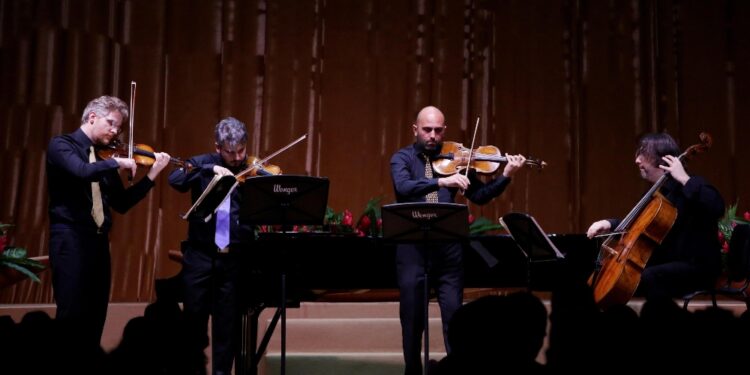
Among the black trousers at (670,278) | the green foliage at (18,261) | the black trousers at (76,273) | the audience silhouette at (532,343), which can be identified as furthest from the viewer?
the green foliage at (18,261)

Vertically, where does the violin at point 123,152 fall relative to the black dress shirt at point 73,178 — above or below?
above

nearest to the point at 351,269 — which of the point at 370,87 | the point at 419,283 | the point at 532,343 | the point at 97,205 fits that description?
the point at 419,283

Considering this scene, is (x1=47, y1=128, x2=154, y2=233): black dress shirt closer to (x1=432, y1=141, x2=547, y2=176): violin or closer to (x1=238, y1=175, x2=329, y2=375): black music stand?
(x1=238, y1=175, x2=329, y2=375): black music stand

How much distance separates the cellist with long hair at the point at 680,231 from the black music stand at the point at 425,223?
0.83m

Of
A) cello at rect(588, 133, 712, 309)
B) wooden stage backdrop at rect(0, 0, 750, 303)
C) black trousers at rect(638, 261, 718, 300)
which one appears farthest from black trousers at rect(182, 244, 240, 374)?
wooden stage backdrop at rect(0, 0, 750, 303)

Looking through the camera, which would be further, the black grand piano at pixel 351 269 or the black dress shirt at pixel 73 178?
the black grand piano at pixel 351 269

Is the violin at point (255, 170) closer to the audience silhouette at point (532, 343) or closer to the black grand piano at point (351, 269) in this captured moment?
the black grand piano at point (351, 269)

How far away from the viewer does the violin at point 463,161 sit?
476 cm

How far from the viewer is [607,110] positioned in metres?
7.94

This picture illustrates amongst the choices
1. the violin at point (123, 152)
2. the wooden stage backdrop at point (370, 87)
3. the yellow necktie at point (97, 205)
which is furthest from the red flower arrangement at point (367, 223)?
the yellow necktie at point (97, 205)

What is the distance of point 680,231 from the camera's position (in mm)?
4527

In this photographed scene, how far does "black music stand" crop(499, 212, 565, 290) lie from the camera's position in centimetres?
408

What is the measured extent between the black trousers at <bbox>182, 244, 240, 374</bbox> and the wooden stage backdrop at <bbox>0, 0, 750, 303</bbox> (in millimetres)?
2890

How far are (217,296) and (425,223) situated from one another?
1351 millimetres
